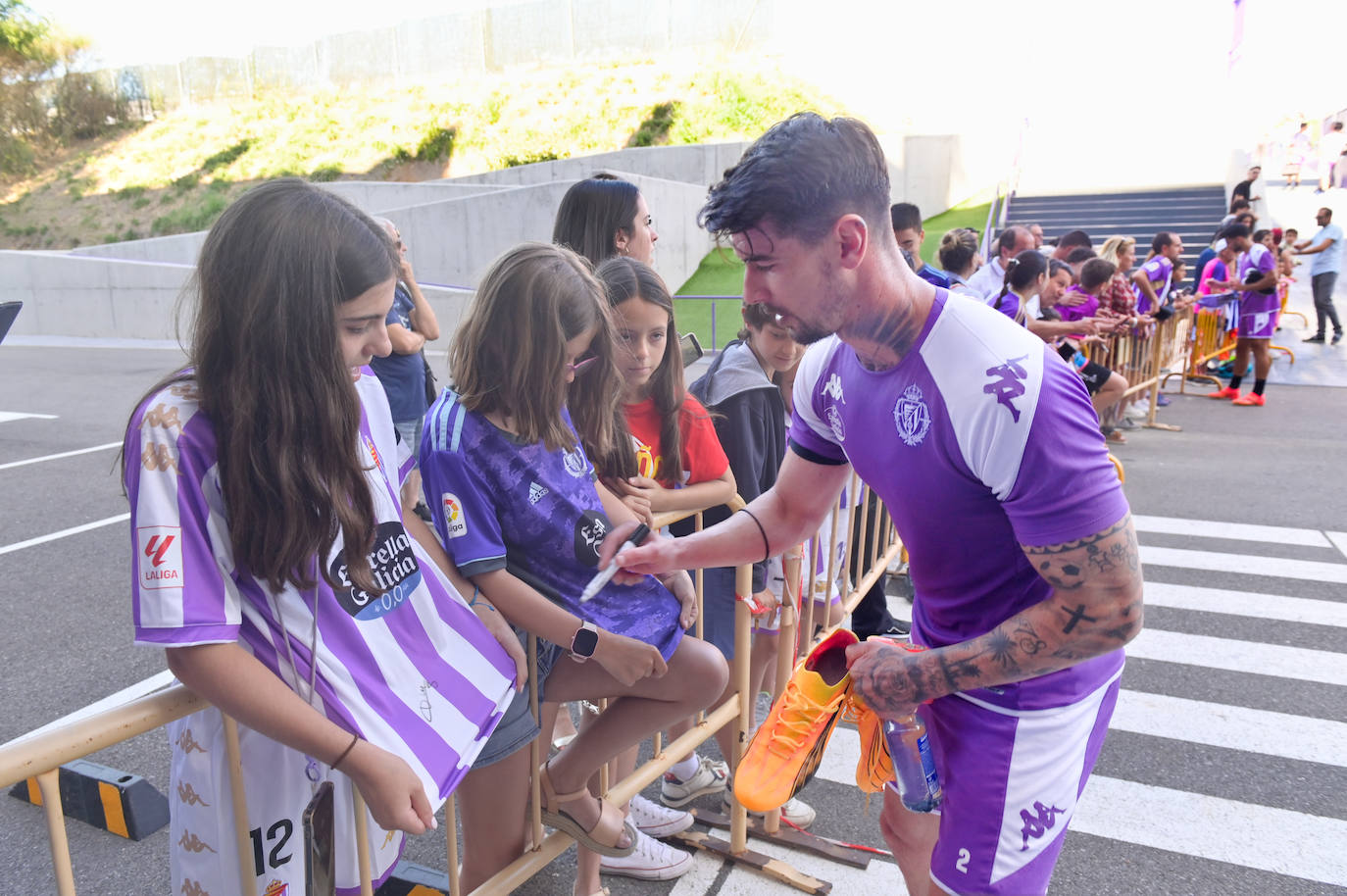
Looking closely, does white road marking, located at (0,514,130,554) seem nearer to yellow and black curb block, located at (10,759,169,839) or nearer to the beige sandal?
yellow and black curb block, located at (10,759,169,839)

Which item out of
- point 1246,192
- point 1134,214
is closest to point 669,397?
point 1246,192

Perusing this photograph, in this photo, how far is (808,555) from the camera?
3.19 m

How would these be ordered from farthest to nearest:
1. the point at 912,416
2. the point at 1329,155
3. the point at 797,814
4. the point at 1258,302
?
the point at 1329,155 → the point at 1258,302 → the point at 797,814 → the point at 912,416

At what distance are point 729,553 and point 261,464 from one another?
4.06 ft

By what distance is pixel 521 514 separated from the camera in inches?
84.4

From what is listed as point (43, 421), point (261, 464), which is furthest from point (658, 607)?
Result: point (43, 421)

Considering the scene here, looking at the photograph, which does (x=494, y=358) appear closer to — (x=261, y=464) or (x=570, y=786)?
(x=261, y=464)

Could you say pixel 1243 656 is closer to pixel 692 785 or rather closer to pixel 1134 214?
pixel 692 785

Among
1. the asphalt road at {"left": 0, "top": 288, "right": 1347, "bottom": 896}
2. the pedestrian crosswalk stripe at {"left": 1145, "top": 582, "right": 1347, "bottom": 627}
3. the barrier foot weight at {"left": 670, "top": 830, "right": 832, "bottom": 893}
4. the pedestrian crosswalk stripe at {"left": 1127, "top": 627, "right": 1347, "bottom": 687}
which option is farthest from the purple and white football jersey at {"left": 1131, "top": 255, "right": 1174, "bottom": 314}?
the barrier foot weight at {"left": 670, "top": 830, "right": 832, "bottom": 893}

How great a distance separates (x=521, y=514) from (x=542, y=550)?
0.11 m

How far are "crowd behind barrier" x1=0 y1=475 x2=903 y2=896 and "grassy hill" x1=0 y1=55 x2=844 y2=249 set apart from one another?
22.8 m

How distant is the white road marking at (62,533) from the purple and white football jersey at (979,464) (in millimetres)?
5899

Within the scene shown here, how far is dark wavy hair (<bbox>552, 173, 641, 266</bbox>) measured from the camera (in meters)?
3.50

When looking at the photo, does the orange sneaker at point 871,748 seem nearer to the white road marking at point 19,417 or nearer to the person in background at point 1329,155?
the white road marking at point 19,417
